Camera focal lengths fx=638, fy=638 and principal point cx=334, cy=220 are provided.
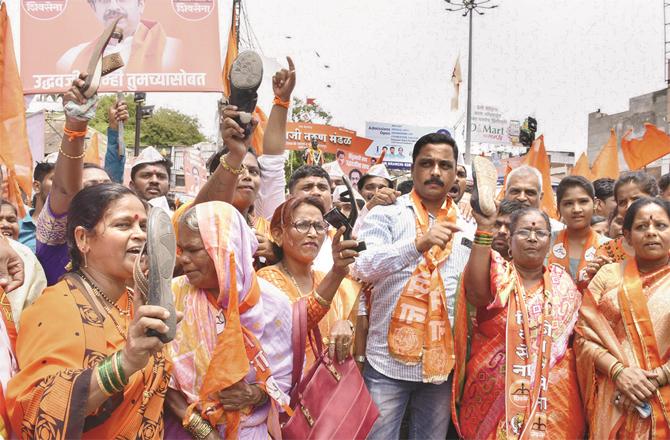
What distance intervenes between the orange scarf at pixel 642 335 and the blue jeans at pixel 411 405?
92 cm

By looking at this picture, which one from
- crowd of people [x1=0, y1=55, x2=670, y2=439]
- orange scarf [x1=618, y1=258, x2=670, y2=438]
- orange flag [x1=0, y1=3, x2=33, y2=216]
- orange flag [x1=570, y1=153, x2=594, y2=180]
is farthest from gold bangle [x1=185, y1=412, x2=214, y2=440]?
orange flag [x1=570, y1=153, x2=594, y2=180]

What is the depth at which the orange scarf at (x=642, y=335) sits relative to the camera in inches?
117

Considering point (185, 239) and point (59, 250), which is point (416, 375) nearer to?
point (185, 239)

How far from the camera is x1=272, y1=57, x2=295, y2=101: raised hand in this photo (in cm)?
336

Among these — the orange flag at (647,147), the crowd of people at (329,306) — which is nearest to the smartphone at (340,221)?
the crowd of people at (329,306)

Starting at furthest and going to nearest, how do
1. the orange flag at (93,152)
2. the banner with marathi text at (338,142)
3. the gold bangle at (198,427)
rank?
the banner with marathi text at (338,142)
the orange flag at (93,152)
the gold bangle at (198,427)

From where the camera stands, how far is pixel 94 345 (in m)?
1.90

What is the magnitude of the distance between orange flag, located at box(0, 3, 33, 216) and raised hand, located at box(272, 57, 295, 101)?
1.87 metres

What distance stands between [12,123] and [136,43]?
229 cm

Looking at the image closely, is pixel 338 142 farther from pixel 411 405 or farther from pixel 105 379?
pixel 105 379

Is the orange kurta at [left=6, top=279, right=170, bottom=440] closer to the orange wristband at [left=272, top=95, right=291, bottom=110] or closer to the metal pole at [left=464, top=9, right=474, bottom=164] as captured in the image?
the orange wristband at [left=272, top=95, right=291, bottom=110]

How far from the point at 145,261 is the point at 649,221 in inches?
99.0

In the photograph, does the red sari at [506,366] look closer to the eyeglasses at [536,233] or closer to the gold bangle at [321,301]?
the eyeglasses at [536,233]

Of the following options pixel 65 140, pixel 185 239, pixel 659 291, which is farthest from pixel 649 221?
pixel 65 140
